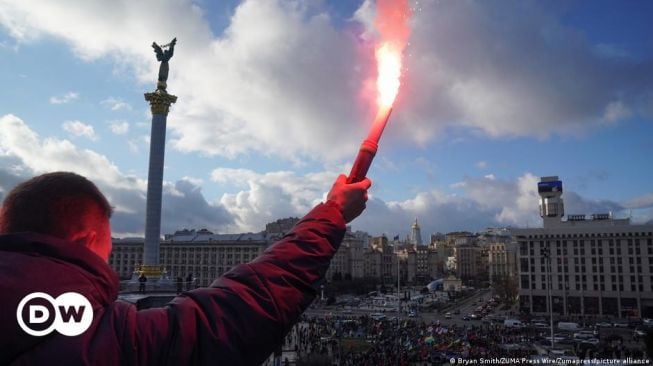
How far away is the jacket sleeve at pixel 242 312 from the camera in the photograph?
5.20 feet

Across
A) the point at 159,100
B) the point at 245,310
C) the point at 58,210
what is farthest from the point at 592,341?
the point at 58,210

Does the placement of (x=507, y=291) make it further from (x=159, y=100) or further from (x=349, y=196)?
(x=349, y=196)

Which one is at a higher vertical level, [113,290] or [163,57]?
[163,57]

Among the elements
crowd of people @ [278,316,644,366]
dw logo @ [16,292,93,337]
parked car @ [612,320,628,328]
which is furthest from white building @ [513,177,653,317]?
dw logo @ [16,292,93,337]

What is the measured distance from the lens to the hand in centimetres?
214

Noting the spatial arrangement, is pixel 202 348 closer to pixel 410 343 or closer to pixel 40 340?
pixel 40 340

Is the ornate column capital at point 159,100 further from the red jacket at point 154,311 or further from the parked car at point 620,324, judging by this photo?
the parked car at point 620,324

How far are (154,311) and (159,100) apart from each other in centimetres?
3962

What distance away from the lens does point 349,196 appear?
2170 millimetres

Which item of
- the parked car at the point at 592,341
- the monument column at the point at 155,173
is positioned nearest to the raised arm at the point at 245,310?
the monument column at the point at 155,173

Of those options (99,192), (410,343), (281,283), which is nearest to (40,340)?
(99,192)

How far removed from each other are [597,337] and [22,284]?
168 ft

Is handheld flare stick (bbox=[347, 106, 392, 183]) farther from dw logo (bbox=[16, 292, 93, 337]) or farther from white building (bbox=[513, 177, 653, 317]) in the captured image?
white building (bbox=[513, 177, 653, 317])

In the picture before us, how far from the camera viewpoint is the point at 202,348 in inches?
62.8
